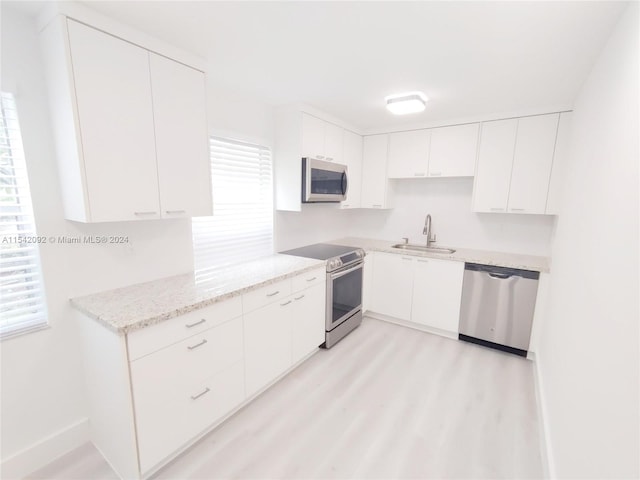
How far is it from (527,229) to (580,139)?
124 cm

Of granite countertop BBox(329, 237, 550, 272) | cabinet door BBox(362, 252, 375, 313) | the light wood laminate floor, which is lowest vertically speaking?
the light wood laminate floor

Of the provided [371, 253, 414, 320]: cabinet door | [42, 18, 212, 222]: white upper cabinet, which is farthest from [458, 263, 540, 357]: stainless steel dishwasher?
[42, 18, 212, 222]: white upper cabinet

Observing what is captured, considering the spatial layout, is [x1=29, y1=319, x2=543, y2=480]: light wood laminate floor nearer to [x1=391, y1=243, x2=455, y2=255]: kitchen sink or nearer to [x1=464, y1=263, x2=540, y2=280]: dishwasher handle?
[x1=464, y1=263, x2=540, y2=280]: dishwasher handle

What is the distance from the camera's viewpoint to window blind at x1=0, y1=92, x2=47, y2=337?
1422mm

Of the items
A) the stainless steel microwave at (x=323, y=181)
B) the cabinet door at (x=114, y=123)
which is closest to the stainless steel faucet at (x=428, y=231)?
the stainless steel microwave at (x=323, y=181)

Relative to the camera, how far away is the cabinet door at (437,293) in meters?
2.99

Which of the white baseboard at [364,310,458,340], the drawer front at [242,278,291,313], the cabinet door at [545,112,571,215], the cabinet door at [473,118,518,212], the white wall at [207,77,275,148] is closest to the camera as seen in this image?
the drawer front at [242,278,291,313]

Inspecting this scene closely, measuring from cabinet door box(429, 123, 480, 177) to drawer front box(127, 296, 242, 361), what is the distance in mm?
2600

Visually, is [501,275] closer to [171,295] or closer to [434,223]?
[434,223]

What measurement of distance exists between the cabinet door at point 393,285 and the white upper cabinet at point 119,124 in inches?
89.9

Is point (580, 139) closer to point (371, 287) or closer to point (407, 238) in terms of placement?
point (407, 238)

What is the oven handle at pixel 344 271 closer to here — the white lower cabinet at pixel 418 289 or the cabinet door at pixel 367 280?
the cabinet door at pixel 367 280

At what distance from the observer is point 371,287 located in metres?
3.47

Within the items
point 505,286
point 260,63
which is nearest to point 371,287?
point 505,286
